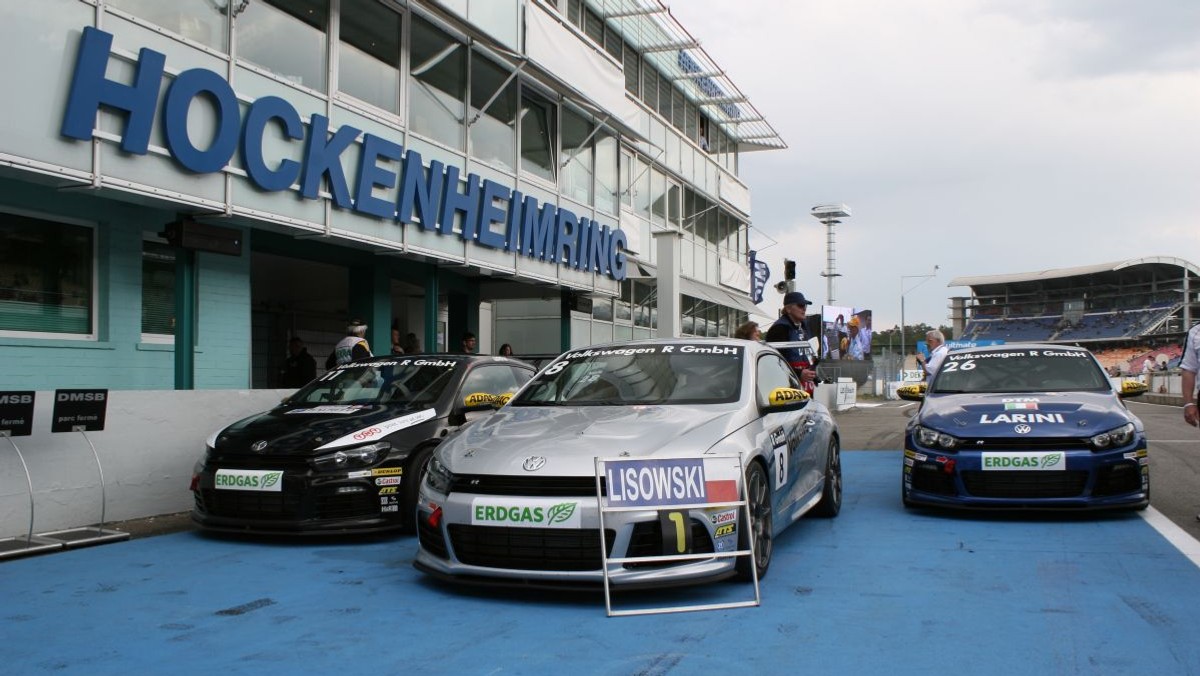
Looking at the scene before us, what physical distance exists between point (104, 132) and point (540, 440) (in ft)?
19.8

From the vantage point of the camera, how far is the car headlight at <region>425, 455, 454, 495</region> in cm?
504

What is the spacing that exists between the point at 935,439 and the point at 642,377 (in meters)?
2.58

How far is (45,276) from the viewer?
9.20m

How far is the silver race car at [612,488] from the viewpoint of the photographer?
4.71 m

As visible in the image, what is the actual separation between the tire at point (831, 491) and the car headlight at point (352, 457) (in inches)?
135

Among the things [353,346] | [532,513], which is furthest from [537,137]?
[532,513]

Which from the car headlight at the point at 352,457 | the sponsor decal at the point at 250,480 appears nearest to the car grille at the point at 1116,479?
the car headlight at the point at 352,457

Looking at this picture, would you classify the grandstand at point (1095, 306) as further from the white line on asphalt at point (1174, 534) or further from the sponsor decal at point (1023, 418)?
the sponsor decal at point (1023, 418)

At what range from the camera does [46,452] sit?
23.0 feet

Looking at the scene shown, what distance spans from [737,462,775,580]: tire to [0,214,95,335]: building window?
7.47 meters

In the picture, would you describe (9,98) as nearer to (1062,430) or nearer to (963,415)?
(963,415)

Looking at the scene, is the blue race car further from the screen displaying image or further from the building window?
the screen displaying image

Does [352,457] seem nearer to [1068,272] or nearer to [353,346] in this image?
[353,346]

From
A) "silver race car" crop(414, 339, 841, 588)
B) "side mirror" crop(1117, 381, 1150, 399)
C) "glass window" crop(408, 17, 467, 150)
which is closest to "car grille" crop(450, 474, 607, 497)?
"silver race car" crop(414, 339, 841, 588)
